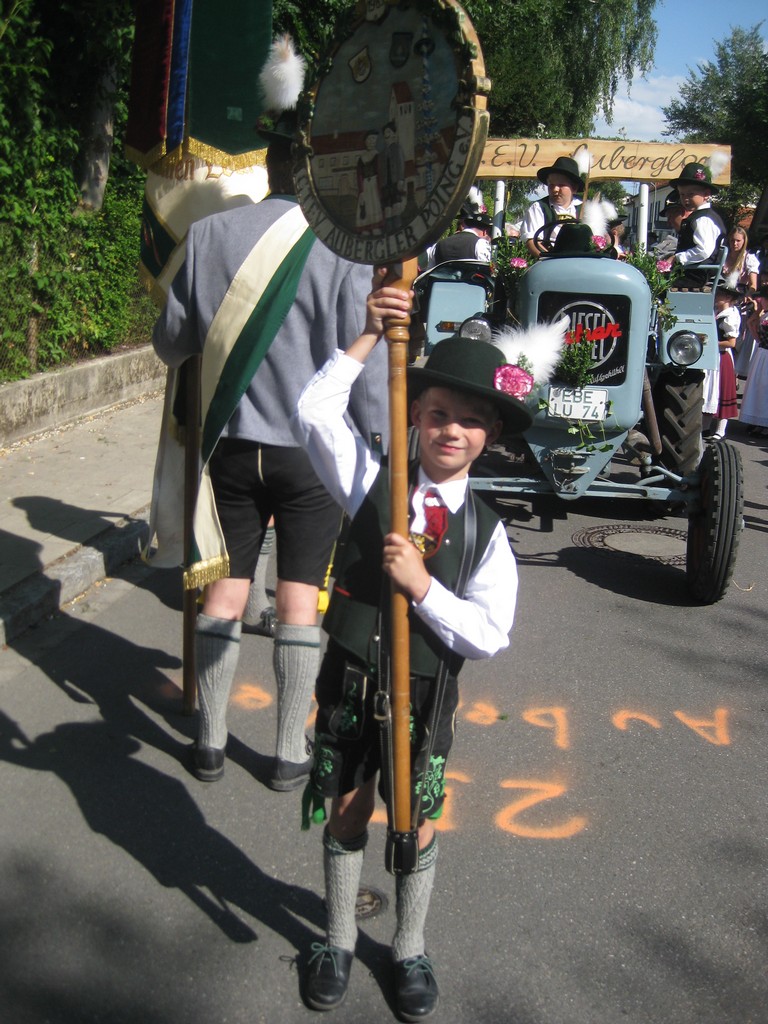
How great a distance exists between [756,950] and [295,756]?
1484 millimetres

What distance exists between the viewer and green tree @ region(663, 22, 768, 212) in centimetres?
3409

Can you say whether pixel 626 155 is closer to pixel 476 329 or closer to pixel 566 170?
pixel 566 170

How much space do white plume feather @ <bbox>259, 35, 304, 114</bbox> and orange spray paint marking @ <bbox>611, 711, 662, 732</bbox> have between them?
8.21 feet

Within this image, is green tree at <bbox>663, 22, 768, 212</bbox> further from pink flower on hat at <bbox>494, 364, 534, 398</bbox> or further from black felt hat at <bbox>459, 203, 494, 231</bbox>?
pink flower on hat at <bbox>494, 364, 534, 398</bbox>

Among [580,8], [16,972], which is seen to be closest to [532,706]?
[16,972]

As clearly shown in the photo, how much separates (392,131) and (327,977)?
1.91m

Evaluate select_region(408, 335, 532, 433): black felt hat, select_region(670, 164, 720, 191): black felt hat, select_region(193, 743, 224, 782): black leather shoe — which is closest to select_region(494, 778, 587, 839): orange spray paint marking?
select_region(193, 743, 224, 782): black leather shoe

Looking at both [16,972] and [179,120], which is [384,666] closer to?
[16,972]

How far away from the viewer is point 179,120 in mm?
3543

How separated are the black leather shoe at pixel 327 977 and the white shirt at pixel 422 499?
856 mm

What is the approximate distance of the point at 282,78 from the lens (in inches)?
129

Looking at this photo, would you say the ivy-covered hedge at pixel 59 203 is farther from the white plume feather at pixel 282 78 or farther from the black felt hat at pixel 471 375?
the black felt hat at pixel 471 375

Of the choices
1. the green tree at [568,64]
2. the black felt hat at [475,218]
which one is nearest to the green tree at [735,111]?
the green tree at [568,64]

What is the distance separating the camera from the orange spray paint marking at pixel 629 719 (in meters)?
3.94
